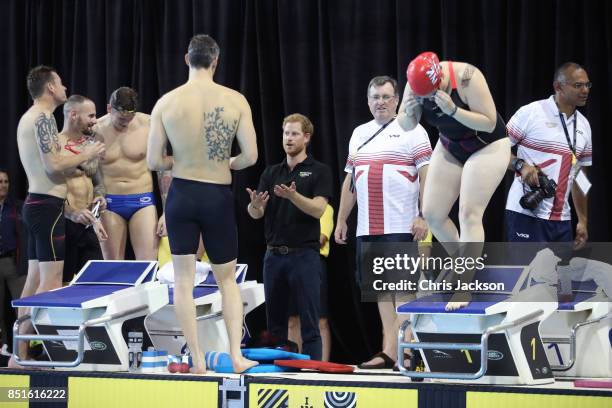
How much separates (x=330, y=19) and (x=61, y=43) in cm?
259

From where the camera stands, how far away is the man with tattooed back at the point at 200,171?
492 centimetres

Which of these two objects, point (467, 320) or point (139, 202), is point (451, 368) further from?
point (139, 202)

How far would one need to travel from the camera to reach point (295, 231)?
227 inches

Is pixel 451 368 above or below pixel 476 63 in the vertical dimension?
below

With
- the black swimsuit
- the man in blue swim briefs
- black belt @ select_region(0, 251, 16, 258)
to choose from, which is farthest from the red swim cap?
black belt @ select_region(0, 251, 16, 258)

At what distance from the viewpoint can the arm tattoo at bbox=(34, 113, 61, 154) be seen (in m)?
5.62

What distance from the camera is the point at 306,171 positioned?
233 inches

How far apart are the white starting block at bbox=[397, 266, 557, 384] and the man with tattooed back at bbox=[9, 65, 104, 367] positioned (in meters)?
2.35

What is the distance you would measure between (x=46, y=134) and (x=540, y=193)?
10.1ft

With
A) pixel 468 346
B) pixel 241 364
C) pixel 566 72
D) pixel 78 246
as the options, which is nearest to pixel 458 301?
pixel 468 346

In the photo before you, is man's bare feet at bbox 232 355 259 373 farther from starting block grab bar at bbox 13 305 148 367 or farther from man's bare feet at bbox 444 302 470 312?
man's bare feet at bbox 444 302 470 312

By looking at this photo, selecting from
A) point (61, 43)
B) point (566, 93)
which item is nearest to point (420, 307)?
point (566, 93)

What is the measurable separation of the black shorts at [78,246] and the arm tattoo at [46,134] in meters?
1.07

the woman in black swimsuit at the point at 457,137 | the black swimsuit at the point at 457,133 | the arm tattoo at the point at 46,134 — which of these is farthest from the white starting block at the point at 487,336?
the arm tattoo at the point at 46,134
